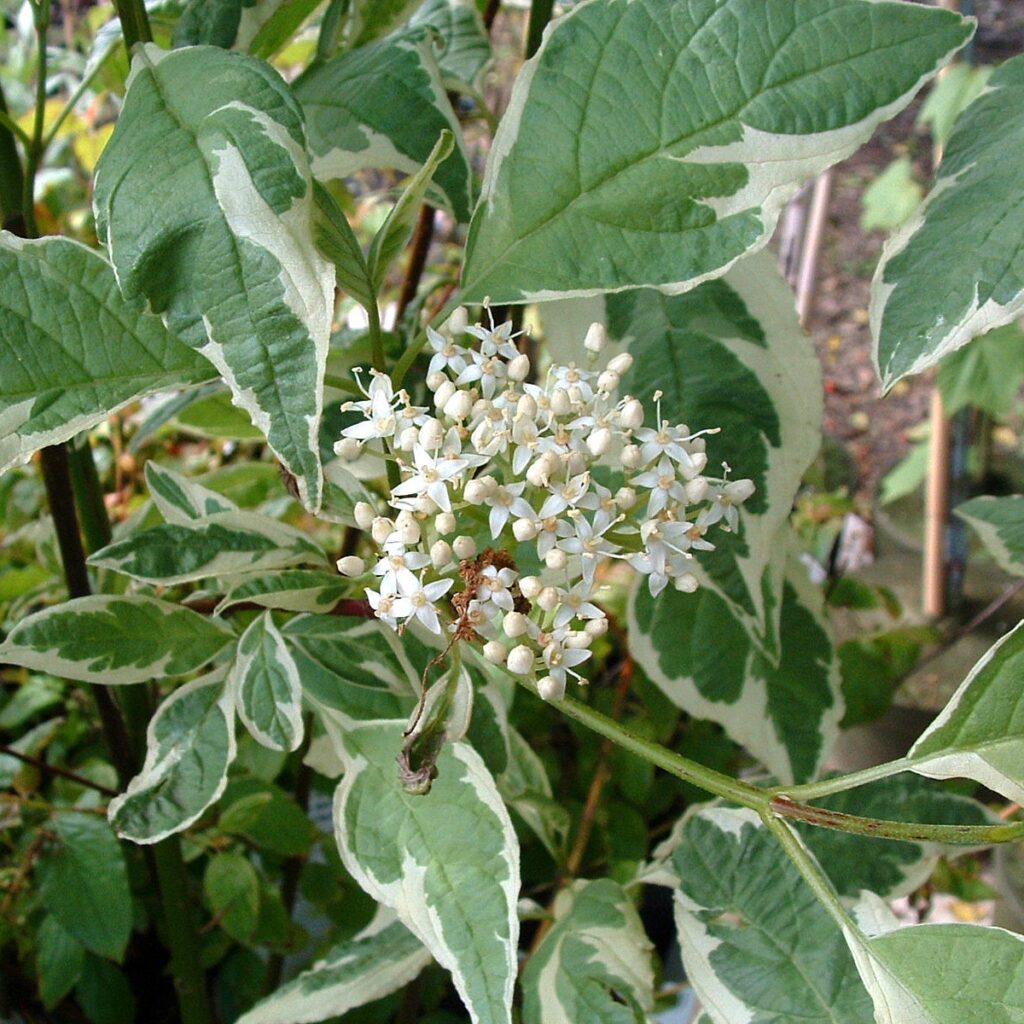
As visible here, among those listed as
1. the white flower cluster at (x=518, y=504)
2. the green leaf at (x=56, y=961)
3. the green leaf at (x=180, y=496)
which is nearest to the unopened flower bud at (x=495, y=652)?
the white flower cluster at (x=518, y=504)

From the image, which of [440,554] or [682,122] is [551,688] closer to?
[440,554]

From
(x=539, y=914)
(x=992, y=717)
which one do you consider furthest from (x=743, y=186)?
(x=539, y=914)

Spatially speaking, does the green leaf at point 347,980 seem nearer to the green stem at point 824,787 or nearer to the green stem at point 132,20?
the green stem at point 824,787

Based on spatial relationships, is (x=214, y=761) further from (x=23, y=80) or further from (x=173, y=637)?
(x=23, y=80)

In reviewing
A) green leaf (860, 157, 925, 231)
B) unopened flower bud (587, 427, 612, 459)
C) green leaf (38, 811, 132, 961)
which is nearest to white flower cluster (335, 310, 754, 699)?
unopened flower bud (587, 427, 612, 459)

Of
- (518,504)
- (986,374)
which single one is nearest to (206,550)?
(518,504)

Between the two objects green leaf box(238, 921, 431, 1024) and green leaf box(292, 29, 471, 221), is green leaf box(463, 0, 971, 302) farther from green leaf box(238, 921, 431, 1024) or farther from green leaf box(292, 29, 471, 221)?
green leaf box(238, 921, 431, 1024)
